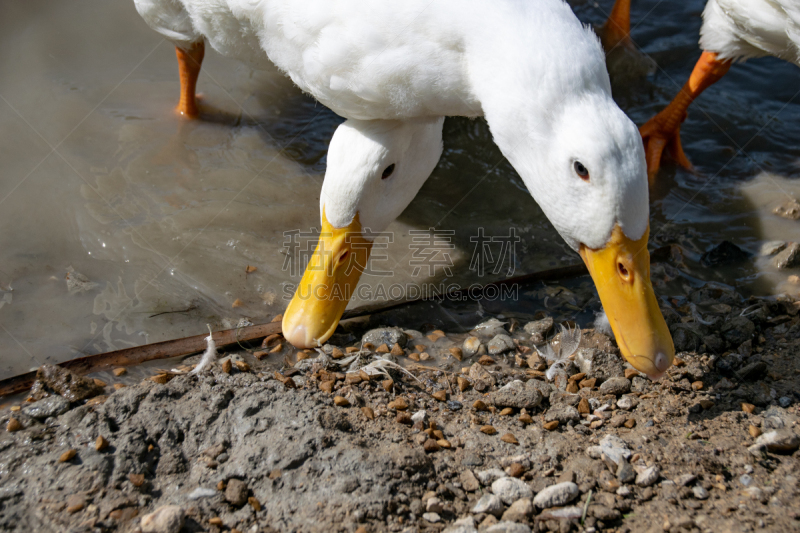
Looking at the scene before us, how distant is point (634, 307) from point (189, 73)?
353cm

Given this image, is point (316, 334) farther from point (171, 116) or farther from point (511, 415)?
point (171, 116)

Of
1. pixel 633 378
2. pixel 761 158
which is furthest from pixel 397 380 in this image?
pixel 761 158

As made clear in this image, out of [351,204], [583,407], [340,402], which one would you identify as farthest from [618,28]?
[340,402]

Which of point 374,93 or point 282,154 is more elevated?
point 374,93

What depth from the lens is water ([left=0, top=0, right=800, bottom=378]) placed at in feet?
10.5

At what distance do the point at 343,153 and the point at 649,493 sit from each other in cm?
181

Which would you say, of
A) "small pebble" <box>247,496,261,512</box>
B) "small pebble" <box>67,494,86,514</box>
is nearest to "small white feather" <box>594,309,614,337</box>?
"small pebble" <box>247,496,261,512</box>

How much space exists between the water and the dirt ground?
2.07 ft

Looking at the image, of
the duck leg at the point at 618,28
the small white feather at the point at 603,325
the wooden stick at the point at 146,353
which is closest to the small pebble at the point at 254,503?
the wooden stick at the point at 146,353

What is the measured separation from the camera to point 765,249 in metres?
3.65

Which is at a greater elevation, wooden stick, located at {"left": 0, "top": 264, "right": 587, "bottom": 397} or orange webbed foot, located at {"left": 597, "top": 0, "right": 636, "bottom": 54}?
orange webbed foot, located at {"left": 597, "top": 0, "right": 636, "bottom": 54}

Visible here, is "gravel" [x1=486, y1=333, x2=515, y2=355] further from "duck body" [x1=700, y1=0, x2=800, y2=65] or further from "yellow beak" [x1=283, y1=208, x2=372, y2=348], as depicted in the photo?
"duck body" [x1=700, y1=0, x2=800, y2=65]

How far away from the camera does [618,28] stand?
17.2 ft

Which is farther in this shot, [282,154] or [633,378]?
[282,154]
